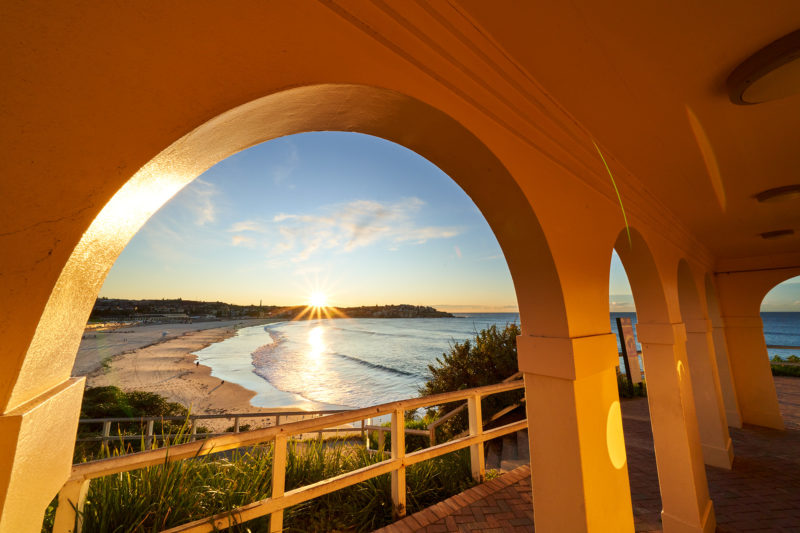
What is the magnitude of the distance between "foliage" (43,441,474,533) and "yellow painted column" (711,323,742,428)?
22.8 feet

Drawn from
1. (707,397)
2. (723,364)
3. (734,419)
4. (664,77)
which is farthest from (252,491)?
(734,419)

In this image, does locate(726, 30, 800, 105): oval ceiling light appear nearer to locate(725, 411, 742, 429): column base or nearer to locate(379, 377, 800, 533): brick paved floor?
locate(379, 377, 800, 533): brick paved floor

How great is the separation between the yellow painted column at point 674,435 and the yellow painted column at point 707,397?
6.87ft

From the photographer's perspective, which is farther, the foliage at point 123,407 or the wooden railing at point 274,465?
the foliage at point 123,407

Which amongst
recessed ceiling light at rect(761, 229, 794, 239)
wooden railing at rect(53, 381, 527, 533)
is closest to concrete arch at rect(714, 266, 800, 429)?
recessed ceiling light at rect(761, 229, 794, 239)

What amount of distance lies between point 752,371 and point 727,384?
0.61 m

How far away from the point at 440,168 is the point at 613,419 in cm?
205

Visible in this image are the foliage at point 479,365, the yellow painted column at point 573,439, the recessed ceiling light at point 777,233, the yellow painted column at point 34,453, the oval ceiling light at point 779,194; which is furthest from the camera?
the foliage at point 479,365

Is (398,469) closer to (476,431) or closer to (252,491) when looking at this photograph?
(476,431)

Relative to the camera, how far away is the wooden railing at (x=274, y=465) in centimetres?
156

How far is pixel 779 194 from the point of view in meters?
3.14

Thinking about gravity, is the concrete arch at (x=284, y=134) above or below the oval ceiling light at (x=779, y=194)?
below

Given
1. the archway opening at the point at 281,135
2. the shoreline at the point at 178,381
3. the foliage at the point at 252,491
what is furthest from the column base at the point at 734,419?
the shoreline at the point at 178,381

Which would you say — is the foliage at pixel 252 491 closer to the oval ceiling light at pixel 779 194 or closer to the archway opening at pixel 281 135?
the archway opening at pixel 281 135
